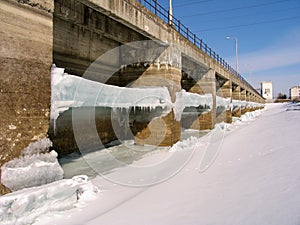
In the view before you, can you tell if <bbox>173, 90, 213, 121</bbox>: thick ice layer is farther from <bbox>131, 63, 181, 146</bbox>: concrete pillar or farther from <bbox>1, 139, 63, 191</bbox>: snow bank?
<bbox>1, 139, 63, 191</bbox>: snow bank

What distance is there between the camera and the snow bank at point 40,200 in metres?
4.02

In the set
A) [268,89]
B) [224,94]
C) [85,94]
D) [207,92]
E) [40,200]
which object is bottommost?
[40,200]

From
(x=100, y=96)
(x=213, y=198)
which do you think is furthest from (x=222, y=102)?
(x=213, y=198)

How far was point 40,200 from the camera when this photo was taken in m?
4.57

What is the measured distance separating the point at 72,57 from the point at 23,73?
5549 millimetres

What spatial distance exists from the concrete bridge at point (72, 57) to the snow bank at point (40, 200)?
36.5 inches

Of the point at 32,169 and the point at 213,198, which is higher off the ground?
the point at 32,169

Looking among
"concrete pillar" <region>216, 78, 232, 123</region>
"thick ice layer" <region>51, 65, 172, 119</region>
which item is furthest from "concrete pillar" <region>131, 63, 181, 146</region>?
"concrete pillar" <region>216, 78, 232, 123</region>

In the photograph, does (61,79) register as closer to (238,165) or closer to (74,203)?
(74,203)

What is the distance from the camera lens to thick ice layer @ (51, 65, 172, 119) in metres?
5.80

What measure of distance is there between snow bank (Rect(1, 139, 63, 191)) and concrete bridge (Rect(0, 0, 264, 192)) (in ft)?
0.55

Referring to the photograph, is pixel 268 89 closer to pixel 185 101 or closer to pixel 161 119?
pixel 185 101

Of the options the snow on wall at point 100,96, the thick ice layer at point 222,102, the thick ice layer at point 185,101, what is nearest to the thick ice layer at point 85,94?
the snow on wall at point 100,96

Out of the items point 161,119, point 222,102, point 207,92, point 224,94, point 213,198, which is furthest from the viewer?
point 224,94
